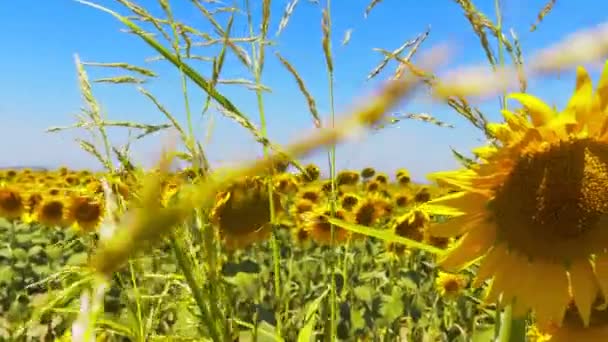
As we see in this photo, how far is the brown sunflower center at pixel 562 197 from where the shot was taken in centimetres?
117

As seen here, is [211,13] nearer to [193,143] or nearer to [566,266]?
[193,143]

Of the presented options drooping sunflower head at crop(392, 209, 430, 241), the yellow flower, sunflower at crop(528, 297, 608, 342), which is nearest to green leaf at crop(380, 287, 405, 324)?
the yellow flower

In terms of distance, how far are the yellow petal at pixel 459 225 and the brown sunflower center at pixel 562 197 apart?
0.04 metres

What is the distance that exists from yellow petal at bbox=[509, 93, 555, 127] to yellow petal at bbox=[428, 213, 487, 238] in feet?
0.73

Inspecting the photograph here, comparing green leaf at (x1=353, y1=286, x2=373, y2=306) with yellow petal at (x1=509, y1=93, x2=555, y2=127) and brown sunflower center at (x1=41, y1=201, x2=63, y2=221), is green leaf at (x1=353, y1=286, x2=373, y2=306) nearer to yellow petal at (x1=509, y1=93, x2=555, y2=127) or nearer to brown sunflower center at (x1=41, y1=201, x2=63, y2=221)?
yellow petal at (x1=509, y1=93, x2=555, y2=127)

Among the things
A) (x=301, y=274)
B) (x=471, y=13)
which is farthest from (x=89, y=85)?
(x=301, y=274)

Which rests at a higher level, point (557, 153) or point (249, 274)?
point (557, 153)

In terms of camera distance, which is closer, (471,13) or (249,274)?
(471,13)

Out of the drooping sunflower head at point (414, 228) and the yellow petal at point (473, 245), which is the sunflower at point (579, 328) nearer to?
the yellow petal at point (473, 245)

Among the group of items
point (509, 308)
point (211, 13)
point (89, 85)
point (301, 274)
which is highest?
point (211, 13)

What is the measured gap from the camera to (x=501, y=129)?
114cm

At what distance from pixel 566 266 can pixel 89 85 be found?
2.93ft

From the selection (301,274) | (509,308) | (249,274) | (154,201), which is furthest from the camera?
(301,274)

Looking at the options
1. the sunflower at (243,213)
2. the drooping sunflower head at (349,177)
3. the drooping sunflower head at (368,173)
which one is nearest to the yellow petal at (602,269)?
the sunflower at (243,213)
